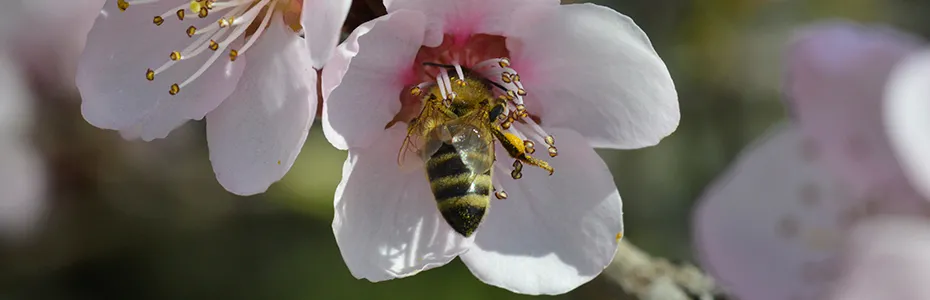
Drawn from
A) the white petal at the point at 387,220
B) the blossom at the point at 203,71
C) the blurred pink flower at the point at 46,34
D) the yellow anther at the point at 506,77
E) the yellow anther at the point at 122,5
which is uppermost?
the yellow anther at the point at 506,77

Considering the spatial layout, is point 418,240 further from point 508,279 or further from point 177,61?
point 177,61

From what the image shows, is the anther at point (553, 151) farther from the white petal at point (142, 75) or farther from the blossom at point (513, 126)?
the white petal at point (142, 75)

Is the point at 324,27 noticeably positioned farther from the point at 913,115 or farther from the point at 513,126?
the point at 913,115

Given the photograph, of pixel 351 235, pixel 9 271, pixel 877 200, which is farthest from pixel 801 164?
pixel 9 271

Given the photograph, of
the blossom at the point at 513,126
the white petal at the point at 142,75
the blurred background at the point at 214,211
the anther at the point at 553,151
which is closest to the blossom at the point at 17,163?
the blurred background at the point at 214,211

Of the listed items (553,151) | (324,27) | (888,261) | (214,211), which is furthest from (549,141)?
(214,211)

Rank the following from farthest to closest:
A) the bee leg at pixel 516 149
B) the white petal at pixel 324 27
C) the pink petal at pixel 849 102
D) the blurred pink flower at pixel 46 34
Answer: the blurred pink flower at pixel 46 34
the pink petal at pixel 849 102
the bee leg at pixel 516 149
the white petal at pixel 324 27

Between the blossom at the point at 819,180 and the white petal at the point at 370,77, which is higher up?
the white petal at the point at 370,77
